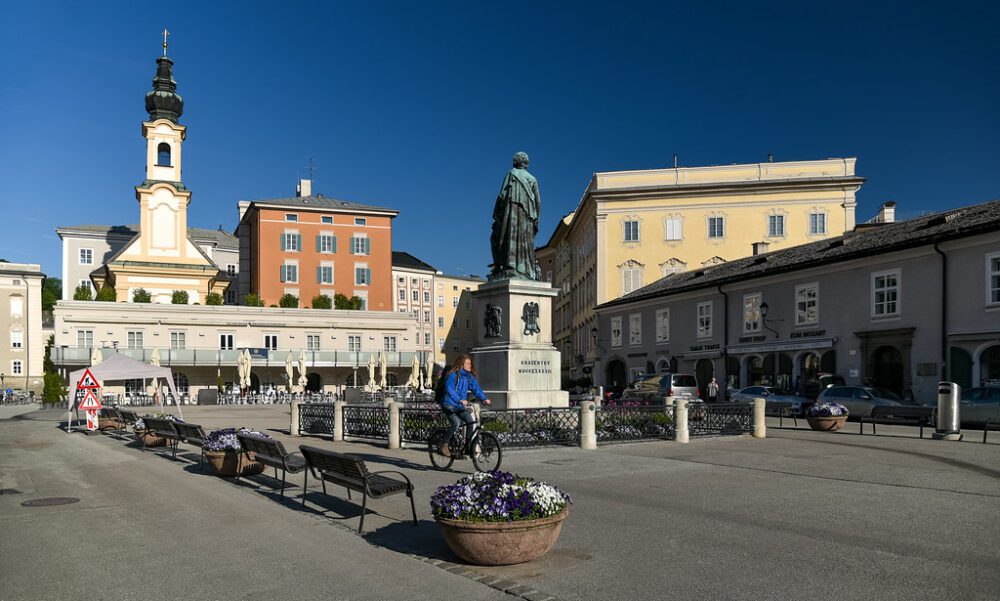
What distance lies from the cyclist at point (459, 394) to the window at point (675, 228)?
46.2 meters

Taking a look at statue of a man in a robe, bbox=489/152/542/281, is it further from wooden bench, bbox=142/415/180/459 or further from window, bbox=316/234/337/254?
window, bbox=316/234/337/254

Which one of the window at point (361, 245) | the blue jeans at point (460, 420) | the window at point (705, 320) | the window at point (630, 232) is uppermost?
the window at point (361, 245)

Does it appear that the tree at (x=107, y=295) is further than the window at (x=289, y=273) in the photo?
No

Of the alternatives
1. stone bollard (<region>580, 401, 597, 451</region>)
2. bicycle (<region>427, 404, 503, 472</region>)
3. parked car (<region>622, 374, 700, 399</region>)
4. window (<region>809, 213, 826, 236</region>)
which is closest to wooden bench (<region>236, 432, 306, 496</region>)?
bicycle (<region>427, 404, 503, 472</region>)

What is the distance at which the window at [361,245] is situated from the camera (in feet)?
261

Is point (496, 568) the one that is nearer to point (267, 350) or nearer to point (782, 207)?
point (782, 207)

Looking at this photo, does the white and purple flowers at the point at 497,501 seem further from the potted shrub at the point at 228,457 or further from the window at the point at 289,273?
the window at the point at 289,273

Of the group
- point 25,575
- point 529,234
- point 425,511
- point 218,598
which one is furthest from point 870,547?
point 529,234

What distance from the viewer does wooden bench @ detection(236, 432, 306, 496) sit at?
1120cm

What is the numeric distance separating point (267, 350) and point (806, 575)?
61.3 metres

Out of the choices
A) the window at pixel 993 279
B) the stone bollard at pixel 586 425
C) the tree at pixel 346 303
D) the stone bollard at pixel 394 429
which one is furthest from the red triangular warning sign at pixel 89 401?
the tree at pixel 346 303

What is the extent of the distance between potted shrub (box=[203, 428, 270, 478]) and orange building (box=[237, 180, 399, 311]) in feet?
210

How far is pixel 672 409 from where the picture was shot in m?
19.2

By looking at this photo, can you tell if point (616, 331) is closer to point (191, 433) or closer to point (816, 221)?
point (816, 221)
